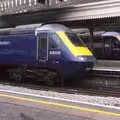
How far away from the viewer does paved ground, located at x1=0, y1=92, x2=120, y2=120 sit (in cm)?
836

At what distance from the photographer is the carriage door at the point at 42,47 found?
15.7 m

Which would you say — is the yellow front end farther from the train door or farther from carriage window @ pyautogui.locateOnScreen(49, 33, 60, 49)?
the train door

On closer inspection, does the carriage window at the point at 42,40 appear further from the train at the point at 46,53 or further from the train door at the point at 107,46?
the train door at the point at 107,46

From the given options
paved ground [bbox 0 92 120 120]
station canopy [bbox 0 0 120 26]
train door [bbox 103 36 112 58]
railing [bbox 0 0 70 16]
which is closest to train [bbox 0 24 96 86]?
station canopy [bbox 0 0 120 26]

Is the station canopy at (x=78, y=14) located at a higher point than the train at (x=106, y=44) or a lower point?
higher

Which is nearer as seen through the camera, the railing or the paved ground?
the paved ground

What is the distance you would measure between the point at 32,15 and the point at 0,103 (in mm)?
12852

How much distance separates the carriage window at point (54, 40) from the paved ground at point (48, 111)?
5.18 metres

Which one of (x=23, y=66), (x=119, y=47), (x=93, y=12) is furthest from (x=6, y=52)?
(x=119, y=47)

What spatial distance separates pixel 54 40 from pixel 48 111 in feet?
22.1

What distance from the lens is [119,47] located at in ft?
89.8

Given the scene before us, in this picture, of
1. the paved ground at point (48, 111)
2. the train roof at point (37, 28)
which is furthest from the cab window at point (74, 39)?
the paved ground at point (48, 111)

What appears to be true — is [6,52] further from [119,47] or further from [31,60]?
[119,47]

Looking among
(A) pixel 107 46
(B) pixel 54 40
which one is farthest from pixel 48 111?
(A) pixel 107 46
